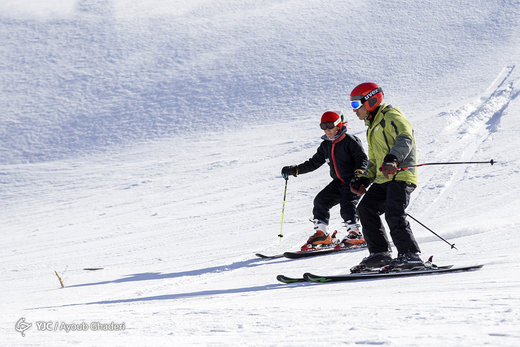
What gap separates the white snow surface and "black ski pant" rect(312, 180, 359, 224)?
494 millimetres

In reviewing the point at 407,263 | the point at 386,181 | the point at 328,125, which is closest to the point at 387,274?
the point at 407,263

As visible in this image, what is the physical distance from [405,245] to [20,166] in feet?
52.8

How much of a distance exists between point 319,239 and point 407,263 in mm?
2303

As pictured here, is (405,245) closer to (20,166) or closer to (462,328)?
(462,328)

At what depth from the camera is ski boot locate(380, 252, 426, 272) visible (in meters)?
4.53

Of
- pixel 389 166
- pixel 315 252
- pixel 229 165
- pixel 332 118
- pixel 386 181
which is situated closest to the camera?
pixel 389 166

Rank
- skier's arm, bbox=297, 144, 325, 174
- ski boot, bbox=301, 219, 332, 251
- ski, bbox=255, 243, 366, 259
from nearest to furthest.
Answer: ski, bbox=255, 243, 366, 259, ski boot, bbox=301, 219, 332, 251, skier's arm, bbox=297, 144, 325, 174

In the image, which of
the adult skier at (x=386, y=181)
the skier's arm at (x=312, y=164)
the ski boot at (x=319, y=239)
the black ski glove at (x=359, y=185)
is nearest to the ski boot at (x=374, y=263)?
the adult skier at (x=386, y=181)

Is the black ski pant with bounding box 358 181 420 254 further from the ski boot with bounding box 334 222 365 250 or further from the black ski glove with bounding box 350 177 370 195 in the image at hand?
the ski boot with bounding box 334 222 365 250

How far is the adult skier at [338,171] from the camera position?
645cm

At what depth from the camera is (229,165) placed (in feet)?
49.3

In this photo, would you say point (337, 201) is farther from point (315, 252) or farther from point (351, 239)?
point (315, 252)

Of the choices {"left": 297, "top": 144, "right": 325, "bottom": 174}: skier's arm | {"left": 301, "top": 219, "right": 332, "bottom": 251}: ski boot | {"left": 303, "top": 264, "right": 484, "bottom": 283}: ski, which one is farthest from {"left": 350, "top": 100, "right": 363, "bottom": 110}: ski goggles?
{"left": 301, "top": 219, "right": 332, "bottom": 251}: ski boot

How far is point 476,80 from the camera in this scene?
20.8 meters
